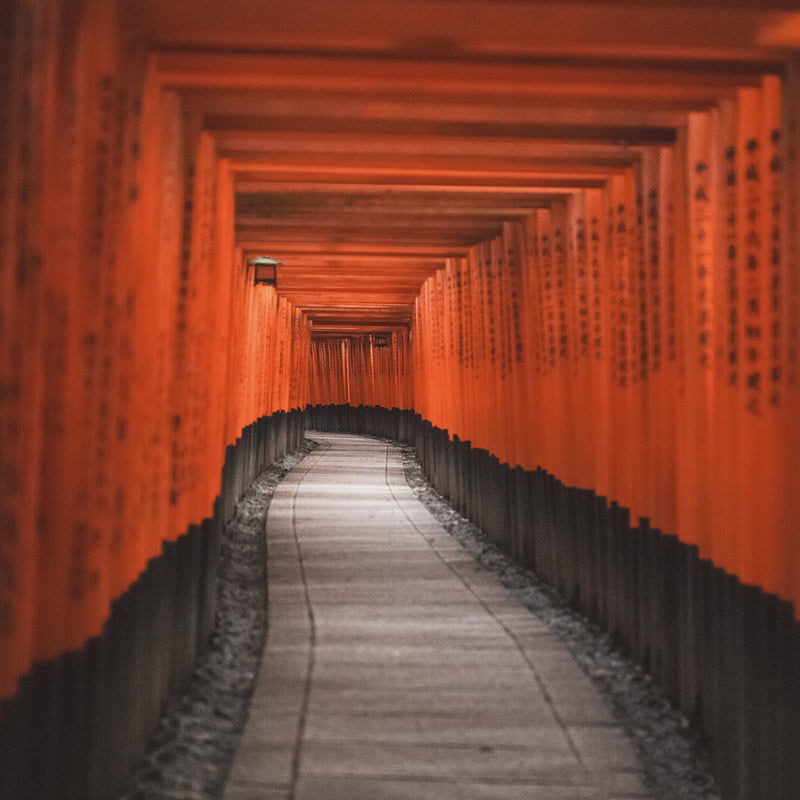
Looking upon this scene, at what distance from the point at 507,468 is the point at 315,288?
582 centimetres

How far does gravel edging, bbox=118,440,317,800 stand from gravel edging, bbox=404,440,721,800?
1.99 metres

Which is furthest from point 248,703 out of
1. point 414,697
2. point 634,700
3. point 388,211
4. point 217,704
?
point 388,211

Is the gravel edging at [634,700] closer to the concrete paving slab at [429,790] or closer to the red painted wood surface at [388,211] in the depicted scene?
the concrete paving slab at [429,790]

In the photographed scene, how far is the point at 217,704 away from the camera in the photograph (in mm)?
4531

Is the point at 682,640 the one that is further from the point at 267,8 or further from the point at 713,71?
the point at 267,8

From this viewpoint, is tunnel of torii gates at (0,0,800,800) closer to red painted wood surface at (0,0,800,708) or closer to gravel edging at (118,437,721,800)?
red painted wood surface at (0,0,800,708)

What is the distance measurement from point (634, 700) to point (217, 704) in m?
2.34

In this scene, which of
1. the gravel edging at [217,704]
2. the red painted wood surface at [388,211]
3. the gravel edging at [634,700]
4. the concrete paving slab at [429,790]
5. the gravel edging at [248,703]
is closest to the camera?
the red painted wood surface at [388,211]

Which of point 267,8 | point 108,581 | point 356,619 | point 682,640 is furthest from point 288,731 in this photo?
point 267,8

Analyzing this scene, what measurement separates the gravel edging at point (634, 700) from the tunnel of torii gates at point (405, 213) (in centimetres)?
12

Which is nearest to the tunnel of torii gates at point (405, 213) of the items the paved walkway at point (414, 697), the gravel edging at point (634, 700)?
the gravel edging at point (634, 700)

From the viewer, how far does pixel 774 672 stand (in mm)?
3465

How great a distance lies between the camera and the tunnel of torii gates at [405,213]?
8.39ft

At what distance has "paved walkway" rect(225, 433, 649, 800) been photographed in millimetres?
3600
